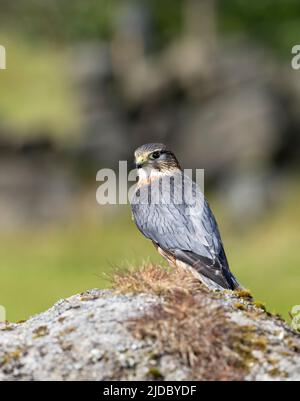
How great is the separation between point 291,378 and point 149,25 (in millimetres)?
40710

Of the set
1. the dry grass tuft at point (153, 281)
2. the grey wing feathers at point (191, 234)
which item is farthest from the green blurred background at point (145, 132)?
the dry grass tuft at point (153, 281)

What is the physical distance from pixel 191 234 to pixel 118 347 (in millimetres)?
3116

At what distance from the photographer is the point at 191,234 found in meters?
10.4

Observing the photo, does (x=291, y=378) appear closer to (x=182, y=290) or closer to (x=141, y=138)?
(x=182, y=290)

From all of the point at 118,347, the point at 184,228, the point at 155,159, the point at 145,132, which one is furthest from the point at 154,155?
the point at 145,132

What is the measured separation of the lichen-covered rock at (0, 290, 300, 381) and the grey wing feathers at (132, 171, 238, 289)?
1.84 m

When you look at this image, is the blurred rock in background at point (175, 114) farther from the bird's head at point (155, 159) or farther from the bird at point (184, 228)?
the bird at point (184, 228)

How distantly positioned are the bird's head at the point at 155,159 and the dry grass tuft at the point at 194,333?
13.6 ft

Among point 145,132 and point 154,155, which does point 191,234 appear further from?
point 145,132

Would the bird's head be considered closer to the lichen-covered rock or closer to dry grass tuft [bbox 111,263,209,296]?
dry grass tuft [bbox 111,263,209,296]

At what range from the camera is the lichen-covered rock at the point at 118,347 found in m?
7.25

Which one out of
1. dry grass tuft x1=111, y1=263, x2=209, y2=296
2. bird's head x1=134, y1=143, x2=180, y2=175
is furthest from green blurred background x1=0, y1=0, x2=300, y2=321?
dry grass tuft x1=111, y1=263, x2=209, y2=296

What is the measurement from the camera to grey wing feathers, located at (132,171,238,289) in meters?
9.98

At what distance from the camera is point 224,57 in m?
41.8
